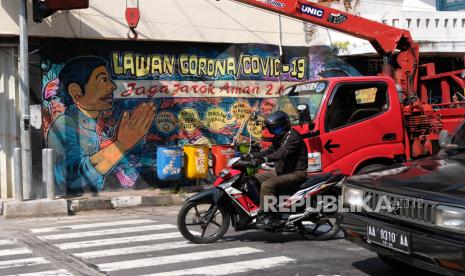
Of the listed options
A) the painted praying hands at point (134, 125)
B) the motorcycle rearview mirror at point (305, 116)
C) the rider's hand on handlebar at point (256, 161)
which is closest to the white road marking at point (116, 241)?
the rider's hand on handlebar at point (256, 161)

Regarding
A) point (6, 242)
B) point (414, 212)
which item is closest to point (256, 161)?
point (414, 212)

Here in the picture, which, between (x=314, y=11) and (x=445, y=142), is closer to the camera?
(x=445, y=142)

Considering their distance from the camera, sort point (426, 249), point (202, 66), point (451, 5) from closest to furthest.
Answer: point (426, 249)
point (202, 66)
point (451, 5)

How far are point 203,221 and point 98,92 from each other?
577 centimetres

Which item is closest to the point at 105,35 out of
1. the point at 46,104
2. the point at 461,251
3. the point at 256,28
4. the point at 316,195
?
the point at 46,104

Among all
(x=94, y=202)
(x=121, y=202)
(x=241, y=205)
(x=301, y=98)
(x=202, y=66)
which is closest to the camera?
(x=241, y=205)

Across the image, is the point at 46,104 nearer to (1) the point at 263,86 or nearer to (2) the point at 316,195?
(1) the point at 263,86

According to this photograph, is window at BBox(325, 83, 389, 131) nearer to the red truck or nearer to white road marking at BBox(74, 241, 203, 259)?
the red truck

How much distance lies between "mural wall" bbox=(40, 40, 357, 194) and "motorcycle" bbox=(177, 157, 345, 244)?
5.28m

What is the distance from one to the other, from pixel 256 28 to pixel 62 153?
5395 mm

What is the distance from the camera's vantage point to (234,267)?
619 cm

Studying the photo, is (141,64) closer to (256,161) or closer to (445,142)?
(256,161)

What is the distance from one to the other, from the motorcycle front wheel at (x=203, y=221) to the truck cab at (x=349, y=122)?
200cm

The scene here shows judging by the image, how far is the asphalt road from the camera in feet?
20.1
